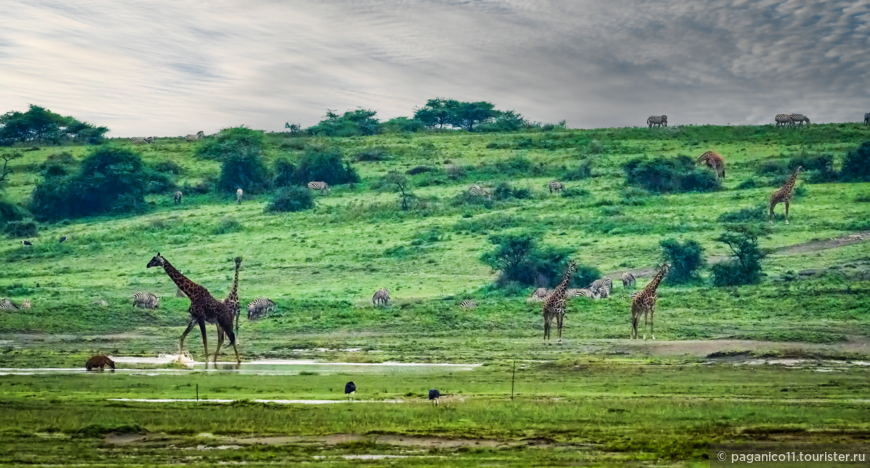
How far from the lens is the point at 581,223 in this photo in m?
52.1

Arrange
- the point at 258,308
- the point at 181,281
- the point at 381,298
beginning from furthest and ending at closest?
the point at 381,298, the point at 258,308, the point at 181,281

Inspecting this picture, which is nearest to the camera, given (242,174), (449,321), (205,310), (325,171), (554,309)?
(205,310)

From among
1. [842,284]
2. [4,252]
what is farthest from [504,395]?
[4,252]

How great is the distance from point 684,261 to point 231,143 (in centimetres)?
3741

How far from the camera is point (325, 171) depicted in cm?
6644

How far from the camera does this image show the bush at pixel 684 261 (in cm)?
4206

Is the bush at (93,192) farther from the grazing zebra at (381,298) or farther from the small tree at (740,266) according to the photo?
the small tree at (740,266)

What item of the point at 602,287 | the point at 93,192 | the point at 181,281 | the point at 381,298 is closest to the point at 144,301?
the point at 381,298

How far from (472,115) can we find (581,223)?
4184 cm

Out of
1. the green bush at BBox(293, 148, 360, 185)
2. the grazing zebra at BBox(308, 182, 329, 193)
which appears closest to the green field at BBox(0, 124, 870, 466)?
the grazing zebra at BBox(308, 182, 329, 193)

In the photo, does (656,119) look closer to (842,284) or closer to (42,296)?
(842,284)

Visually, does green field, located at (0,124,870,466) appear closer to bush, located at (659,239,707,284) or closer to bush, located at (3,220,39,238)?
bush, located at (659,239,707,284)

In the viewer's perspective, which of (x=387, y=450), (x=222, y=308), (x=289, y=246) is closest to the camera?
(x=387, y=450)

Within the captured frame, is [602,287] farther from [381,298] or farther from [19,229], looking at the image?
[19,229]
